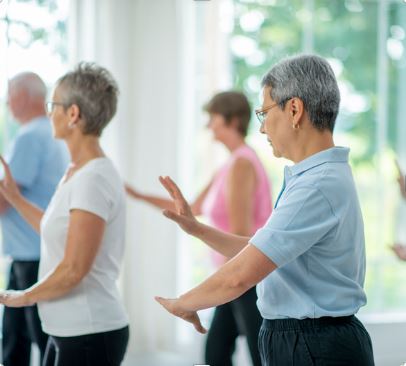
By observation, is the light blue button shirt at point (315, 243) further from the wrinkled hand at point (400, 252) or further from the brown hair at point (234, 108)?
the brown hair at point (234, 108)

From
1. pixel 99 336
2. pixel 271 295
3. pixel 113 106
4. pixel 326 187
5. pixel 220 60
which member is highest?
pixel 220 60

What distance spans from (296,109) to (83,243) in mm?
746

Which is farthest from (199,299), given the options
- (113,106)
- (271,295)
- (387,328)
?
(387,328)

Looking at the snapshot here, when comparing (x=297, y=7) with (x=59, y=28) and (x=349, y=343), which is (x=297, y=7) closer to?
(x=59, y=28)

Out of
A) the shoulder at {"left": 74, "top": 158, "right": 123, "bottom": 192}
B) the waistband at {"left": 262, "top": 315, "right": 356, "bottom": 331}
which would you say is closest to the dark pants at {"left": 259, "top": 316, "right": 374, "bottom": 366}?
the waistband at {"left": 262, "top": 315, "right": 356, "bottom": 331}

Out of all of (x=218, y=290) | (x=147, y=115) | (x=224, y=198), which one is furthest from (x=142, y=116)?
(x=218, y=290)

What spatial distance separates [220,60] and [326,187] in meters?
2.79

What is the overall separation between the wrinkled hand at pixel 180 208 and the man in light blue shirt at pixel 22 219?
102 cm

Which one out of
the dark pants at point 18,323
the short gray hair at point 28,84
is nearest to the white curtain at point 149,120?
the short gray hair at point 28,84

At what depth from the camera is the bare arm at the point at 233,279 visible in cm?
147

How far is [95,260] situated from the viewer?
2.04 m

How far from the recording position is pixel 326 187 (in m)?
1.52

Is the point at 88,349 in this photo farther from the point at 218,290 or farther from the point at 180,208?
the point at 218,290

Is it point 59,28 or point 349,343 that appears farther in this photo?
point 59,28
